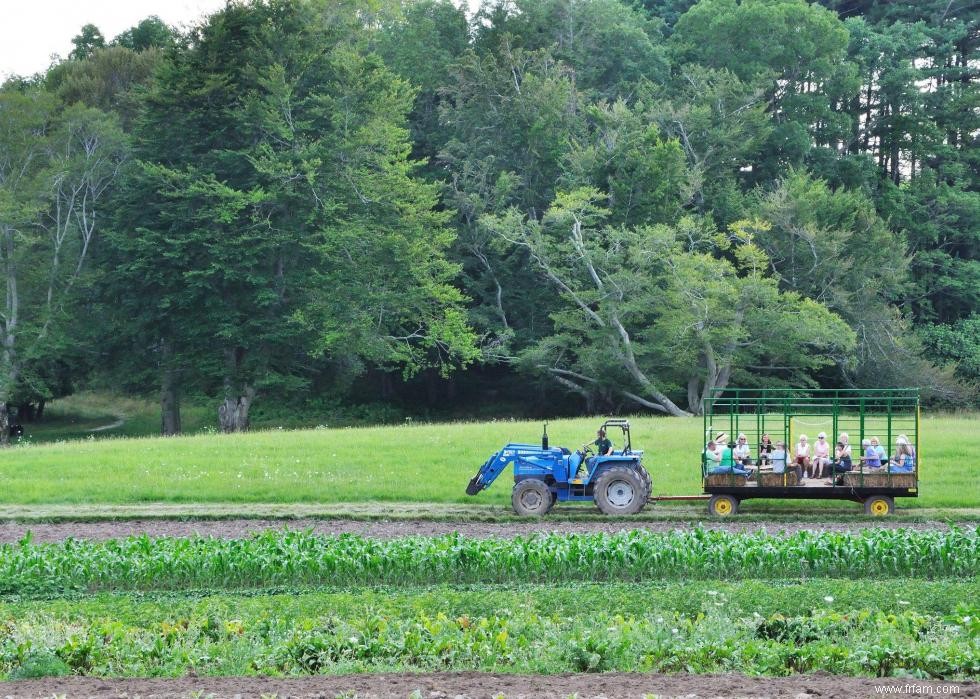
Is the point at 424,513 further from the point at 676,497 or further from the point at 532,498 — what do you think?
the point at 676,497

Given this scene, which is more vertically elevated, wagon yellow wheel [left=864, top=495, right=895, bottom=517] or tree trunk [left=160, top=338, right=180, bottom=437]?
tree trunk [left=160, top=338, right=180, bottom=437]

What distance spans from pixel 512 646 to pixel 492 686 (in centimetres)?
121

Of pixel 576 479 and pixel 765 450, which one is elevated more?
pixel 765 450

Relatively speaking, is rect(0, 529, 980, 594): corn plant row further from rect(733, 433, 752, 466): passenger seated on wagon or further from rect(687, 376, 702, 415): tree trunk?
rect(687, 376, 702, 415): tree trunk

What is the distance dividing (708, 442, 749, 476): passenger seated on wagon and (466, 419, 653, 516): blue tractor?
1.37 metres

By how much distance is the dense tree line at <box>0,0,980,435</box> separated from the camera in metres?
48.0

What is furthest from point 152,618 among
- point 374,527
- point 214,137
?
point 214,137

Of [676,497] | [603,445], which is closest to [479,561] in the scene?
[603,445]

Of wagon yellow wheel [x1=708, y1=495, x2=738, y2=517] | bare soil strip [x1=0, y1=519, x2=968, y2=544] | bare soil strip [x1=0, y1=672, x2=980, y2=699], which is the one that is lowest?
bare soil strip [x1=0, y1=672, x2=980, y2=699]

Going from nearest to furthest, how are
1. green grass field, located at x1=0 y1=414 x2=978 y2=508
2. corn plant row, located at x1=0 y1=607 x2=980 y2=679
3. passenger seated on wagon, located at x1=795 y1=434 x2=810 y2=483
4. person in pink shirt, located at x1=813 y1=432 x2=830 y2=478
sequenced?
corn plant row, located at x1=0 y1=607 x2=980 y2=679, passenger seated on wagon, located at x1=795 y1=434 x2=810 y2=483, person in pink shirt, located at x1=813 y1=432 x2=830 y2=478, green grass field, located at x1=0 y1=414 x2=978 y2=508

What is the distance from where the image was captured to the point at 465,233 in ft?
187

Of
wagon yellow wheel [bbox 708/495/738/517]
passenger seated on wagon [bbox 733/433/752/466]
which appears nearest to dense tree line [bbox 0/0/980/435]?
passenger seated on wagon [bbox 733/433/752/466]

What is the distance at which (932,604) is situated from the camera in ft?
44.2

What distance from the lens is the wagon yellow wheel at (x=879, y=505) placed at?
69.7 ft
